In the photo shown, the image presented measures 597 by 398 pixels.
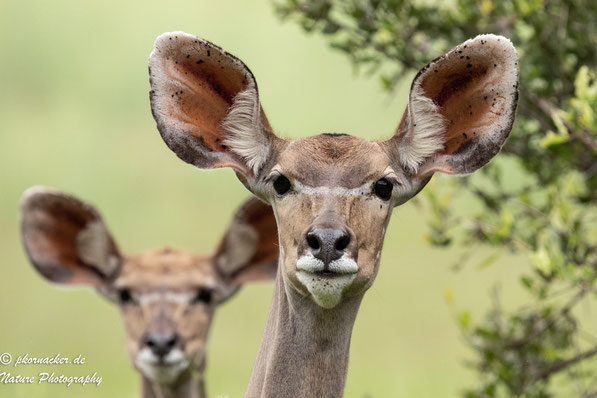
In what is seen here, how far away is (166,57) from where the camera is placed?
491 centimetres

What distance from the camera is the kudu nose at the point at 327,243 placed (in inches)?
174

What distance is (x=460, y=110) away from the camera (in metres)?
5.18

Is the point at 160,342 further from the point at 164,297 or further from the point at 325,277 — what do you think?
the point at 325,277

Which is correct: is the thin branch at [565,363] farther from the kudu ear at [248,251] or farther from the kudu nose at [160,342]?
the kudu nose at [160,342]

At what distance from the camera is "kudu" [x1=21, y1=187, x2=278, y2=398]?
7719 mm

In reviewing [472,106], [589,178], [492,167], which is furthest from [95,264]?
[472,106]

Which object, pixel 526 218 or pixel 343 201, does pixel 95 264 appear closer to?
pixel 526 218

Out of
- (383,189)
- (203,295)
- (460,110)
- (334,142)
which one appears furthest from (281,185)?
(203,295)

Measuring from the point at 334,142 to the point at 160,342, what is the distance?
3053 mm

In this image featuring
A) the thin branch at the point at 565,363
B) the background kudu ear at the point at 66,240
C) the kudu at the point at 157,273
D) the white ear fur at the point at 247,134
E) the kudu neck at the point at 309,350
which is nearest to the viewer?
the kudu neck at the point at 309,350

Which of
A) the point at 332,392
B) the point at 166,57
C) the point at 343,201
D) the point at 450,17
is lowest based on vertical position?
the point at 332,392

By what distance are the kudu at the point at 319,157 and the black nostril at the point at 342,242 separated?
4cm

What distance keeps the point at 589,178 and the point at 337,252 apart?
3479mm

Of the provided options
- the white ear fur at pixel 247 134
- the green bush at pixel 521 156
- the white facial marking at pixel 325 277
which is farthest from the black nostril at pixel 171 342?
the white facial marking at pixel 325 277
